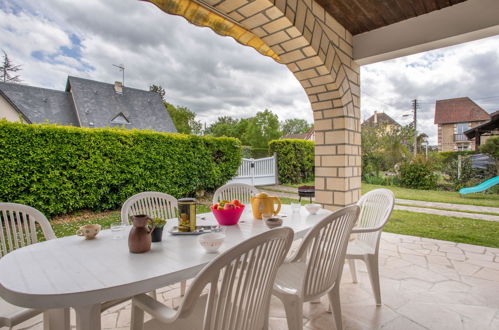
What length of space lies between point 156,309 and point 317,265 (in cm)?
76

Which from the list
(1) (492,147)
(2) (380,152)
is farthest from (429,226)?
(1) (492,147)

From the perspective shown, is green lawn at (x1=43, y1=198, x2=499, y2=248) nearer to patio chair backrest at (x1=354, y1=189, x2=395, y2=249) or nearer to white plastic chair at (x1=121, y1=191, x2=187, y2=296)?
patio chair backrest at (x1=354, y1=189, x2=395, y2=249)

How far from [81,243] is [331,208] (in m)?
2.28

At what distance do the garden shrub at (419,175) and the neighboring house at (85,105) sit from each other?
11.0 m

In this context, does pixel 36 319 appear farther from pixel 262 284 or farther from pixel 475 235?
pixel 475 235

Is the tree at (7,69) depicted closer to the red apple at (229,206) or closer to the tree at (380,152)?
the tree at (380,152)

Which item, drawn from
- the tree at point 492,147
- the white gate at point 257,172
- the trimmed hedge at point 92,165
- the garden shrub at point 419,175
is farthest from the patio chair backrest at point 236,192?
the tree at point 492,147

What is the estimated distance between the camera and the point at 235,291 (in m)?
0.83

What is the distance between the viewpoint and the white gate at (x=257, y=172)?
322 inches

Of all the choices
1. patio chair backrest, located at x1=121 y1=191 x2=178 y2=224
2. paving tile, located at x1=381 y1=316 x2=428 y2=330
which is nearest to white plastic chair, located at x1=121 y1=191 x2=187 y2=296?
patio chair backrest, located at x1=121 y1=191 x2=178 y2=224

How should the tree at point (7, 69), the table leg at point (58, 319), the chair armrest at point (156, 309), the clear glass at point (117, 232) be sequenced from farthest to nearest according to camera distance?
the tree at point (7, 69), the clear glass at point (117, 232), the table leg at point (58, 319), the chair armrest at point (156, 309)

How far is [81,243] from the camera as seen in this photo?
1.24 m

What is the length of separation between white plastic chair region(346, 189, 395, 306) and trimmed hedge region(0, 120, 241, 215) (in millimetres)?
4193

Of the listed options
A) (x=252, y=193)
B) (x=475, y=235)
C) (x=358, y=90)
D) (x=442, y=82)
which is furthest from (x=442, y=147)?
(x=252, y=193)
